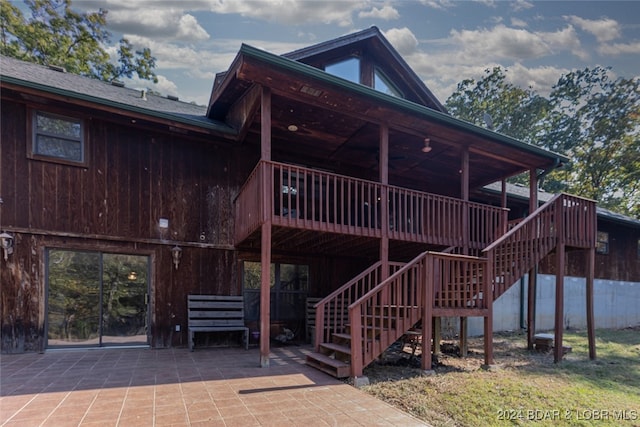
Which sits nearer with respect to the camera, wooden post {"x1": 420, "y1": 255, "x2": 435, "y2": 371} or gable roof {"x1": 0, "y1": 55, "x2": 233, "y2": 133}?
wooden post {"x1": 420, "y1": 255, "x2": 435, "y2": 371}

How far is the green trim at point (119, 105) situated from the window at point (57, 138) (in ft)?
2.40

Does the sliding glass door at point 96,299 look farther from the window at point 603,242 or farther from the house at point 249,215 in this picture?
the window at point 603,242

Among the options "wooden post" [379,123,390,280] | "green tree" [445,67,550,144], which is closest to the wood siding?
"wooden post" [379,123,390,280]

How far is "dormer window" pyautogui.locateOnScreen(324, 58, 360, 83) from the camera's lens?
7.61 m

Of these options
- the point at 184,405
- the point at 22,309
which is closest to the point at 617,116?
the point at 184,405

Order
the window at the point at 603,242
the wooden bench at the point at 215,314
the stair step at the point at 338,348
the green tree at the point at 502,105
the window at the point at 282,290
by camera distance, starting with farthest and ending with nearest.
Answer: the green tree at the point at 502,105, the window at the point at 603,242, the window at the point at 282,290, the wooden bench at the point at 215,314, the stair step at the point at 338,348

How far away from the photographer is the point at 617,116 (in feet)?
60.7

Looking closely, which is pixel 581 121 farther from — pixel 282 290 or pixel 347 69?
pixel 282 290

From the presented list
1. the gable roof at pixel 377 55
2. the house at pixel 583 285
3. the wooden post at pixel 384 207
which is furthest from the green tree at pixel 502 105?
the wooden post at pixel 384 207

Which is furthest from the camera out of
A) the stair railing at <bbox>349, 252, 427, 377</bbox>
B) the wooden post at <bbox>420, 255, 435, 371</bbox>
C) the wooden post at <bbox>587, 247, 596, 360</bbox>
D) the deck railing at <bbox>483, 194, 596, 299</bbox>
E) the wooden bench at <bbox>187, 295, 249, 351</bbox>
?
the wooden bench at <bbox>187, 295, 249, 351</bbox>

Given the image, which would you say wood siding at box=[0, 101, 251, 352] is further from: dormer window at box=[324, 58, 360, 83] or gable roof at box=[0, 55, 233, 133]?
dormer window at box=[324, 58, 360, 83]

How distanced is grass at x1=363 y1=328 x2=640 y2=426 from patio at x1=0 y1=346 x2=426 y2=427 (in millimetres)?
517

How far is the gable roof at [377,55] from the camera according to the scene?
23.4 feet

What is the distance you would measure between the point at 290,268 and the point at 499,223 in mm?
5024
